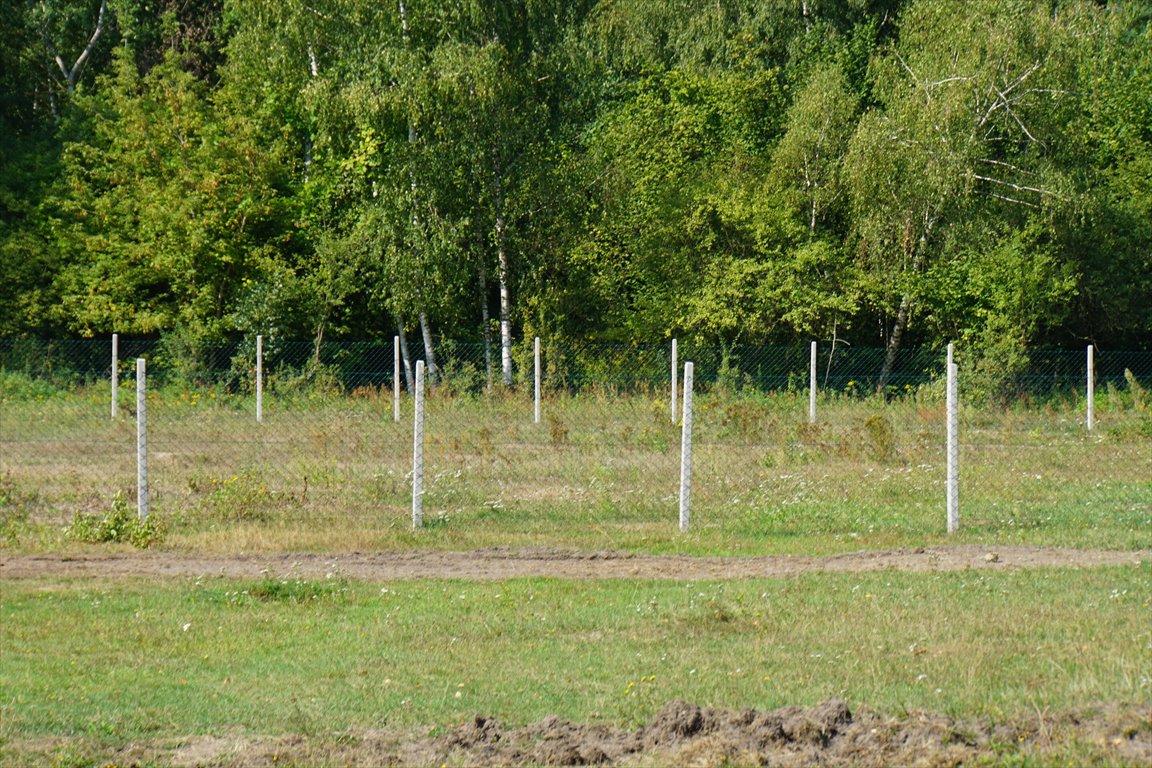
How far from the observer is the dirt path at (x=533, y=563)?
10.6 m

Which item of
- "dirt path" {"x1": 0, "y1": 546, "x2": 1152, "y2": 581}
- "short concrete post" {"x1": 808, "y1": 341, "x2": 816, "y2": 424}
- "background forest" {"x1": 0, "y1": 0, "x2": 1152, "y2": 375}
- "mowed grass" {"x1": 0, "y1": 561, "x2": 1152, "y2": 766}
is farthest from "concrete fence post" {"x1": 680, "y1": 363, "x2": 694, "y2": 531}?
"background forest" {"x1": 0, "y1": 0, "x2": 1152, "y2": 375}

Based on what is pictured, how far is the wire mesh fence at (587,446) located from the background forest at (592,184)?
2.09 metres

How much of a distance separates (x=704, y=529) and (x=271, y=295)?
19.3 m

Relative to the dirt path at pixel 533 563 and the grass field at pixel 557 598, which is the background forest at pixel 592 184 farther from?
the dirt path at pixel 533 563

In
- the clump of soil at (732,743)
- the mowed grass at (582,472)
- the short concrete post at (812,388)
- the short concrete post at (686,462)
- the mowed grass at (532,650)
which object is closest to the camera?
the clump of soil at (732,743)

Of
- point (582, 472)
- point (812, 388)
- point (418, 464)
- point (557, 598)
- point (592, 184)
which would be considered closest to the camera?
point (557, 598)

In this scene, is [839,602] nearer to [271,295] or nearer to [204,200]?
[271,295]

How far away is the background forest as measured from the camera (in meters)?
28.5

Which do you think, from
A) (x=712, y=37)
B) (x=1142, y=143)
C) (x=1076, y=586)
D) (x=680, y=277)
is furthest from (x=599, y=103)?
(x=1076, y=586)

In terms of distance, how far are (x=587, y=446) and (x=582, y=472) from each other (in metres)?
1.88

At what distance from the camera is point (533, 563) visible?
11195 millimetres

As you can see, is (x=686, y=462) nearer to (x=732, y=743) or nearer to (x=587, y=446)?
(x=587, y=446)

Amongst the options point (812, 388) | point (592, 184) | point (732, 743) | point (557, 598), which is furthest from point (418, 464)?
point (592, 184)

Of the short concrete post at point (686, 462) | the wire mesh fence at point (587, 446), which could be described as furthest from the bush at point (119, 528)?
the short concrete post at point (686, 462)
